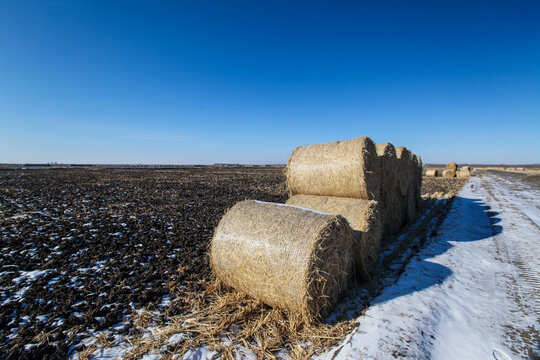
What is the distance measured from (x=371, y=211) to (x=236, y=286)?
3.08 metres

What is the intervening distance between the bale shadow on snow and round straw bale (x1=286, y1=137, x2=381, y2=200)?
64.5 inches

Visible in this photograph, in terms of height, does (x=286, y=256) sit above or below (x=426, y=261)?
Result: above

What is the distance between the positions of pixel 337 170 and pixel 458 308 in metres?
3.34

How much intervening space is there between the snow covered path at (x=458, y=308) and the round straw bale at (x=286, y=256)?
2.13 feet

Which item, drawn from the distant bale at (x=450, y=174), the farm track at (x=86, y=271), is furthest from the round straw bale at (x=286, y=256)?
the distant bale at (x=450, y=174)

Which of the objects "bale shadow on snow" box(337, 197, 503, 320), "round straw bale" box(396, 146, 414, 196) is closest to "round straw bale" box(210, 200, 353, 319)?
"bale shadow on snow" box(337, 197, 503, 320)

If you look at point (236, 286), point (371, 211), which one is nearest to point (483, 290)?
point (371, 211)

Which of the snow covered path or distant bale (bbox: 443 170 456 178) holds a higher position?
distant bale (bbox: 443 170 456 178)

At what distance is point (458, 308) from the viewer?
350 centimetres

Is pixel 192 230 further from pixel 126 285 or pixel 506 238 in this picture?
pixel 506 238

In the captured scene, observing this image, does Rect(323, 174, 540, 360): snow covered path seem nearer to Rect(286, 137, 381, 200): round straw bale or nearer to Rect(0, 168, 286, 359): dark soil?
Rect(286, 137, 381, 200): round straw bale

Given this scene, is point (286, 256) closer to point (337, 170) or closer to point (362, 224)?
point (362, 224)

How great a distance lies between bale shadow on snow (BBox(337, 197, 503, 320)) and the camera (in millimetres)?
3848

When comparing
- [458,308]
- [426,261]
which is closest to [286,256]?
[458,308]
